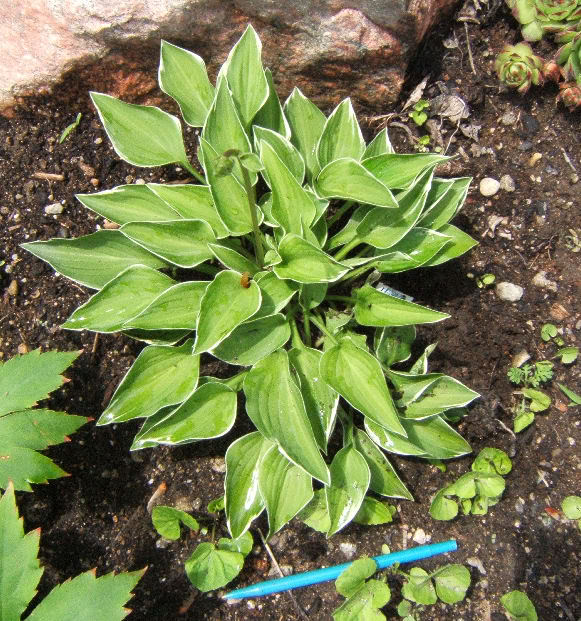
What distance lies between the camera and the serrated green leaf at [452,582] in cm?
227

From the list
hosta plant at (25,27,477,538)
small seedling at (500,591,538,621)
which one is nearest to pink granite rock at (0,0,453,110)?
hosta plant at (25,27,477,538)

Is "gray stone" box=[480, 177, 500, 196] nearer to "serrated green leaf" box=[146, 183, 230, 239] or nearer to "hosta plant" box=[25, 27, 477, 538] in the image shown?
"hosta plant" box=[25, 27, 477, 538]

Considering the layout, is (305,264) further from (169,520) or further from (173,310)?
(169,520)

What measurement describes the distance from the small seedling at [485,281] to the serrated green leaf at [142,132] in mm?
1390

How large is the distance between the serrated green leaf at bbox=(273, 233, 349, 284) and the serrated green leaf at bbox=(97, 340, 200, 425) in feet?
1.51

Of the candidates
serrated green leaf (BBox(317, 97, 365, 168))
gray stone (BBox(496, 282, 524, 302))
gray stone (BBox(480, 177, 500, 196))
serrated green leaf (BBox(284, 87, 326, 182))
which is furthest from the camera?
gray stone (BBox(480, 177, 500, 196))

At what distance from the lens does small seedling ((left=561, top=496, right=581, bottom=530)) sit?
8.07ft

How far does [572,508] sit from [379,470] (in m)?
0.82

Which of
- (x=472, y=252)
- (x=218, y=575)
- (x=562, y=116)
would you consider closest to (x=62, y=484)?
(x=218, y=575)

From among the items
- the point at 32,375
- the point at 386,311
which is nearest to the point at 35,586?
the point at 32,375

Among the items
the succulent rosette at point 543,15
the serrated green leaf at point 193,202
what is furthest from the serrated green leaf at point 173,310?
the succulent rosette at point 543,15

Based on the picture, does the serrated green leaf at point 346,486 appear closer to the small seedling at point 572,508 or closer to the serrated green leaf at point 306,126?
the small seedling at point 572,508

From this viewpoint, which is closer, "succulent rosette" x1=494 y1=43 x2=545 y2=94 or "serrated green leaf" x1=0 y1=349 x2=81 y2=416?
"serrated green leaf" x1=0 y1=349 x2=81 y2=416

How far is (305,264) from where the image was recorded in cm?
203
